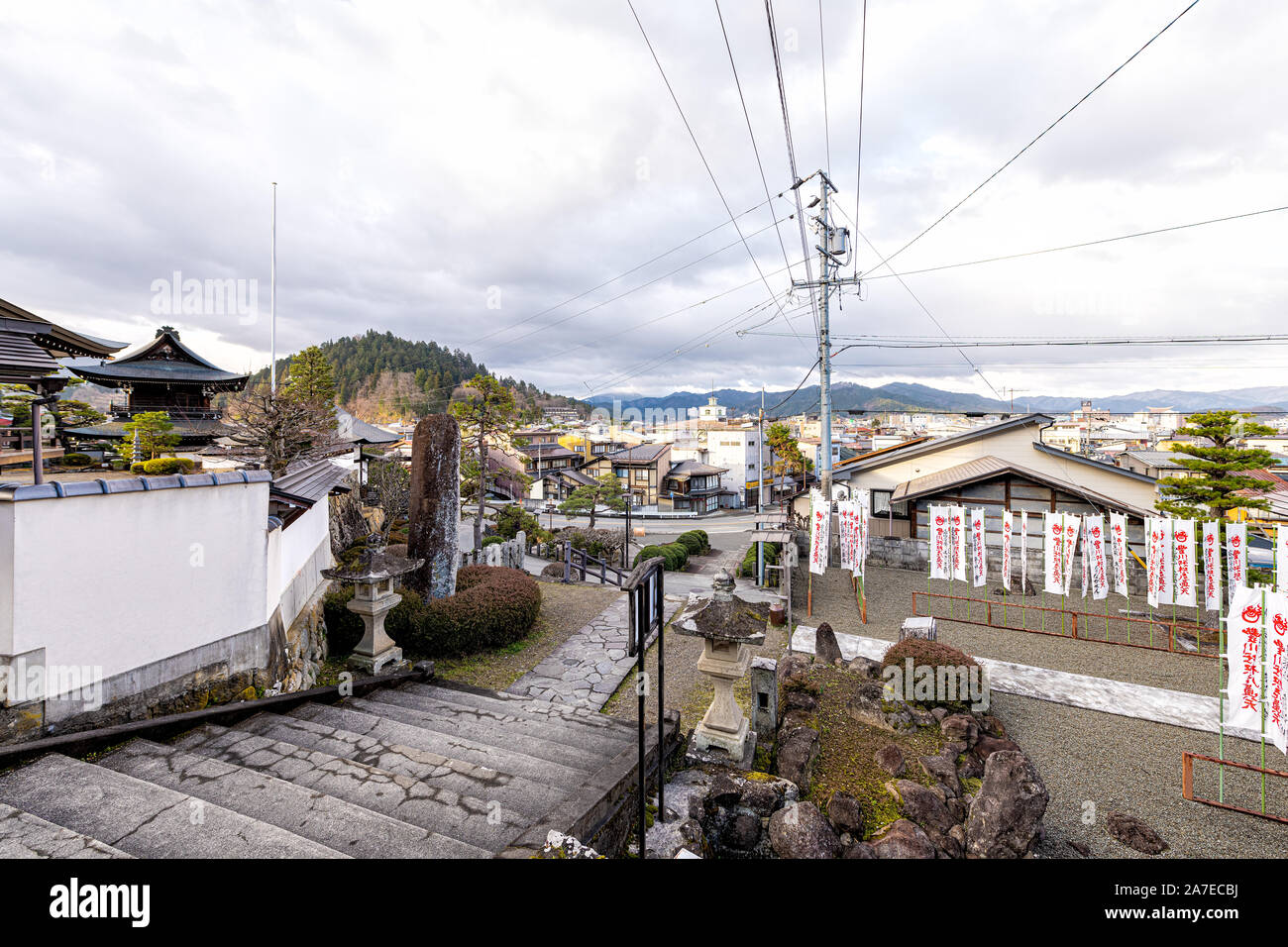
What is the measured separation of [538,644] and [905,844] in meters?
8.48

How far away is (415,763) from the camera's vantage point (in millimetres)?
5414

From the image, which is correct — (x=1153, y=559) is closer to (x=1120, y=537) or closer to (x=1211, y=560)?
(x=1120, y=537)

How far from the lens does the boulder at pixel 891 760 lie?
23.5 ft

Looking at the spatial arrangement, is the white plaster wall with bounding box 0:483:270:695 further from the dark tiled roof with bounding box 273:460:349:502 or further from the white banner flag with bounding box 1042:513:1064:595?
the white banner flag with bounding box 1042:513:1064:595

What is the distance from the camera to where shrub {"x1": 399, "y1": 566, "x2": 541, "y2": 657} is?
1044cm

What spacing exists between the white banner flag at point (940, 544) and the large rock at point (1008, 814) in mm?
10422

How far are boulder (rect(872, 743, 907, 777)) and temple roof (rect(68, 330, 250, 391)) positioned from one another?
24.4m

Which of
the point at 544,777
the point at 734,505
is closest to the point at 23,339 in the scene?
the point at 544,777

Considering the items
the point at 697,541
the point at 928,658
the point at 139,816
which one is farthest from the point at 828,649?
the point at 697,541

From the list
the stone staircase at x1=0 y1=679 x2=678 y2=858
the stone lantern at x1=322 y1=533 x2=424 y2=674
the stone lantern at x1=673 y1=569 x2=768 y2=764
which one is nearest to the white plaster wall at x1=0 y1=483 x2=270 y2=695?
the stone staircase at x1=0 y1=679 x2=678 y2=858

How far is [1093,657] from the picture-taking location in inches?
488

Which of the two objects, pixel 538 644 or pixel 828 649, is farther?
pixel 538 644
